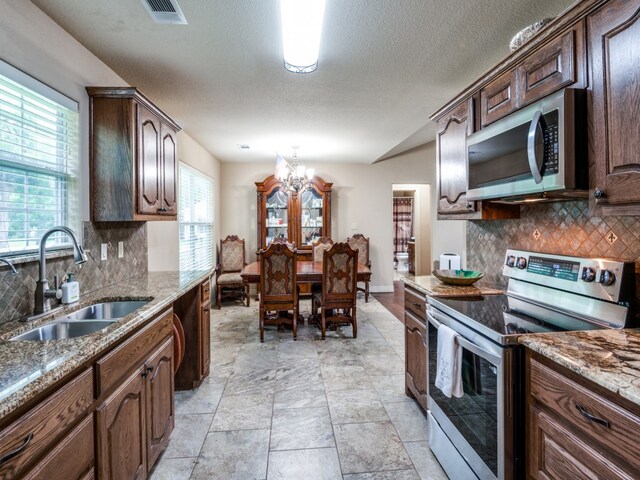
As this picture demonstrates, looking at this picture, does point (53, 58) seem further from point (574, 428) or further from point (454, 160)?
point (574, 428)

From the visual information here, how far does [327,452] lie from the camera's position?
194cm

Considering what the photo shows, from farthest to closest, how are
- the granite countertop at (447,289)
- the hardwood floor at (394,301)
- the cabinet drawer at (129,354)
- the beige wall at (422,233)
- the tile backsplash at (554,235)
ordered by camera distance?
the beige wall at (422,233)
the hardwood floor at (394,301)
the granite countertop at (447,289)
the tile backsplash at (554,235)
the cabinet drawer at (129,354)

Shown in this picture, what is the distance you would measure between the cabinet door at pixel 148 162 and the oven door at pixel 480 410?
6.63ft

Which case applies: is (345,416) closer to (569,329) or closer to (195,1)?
(569,329)

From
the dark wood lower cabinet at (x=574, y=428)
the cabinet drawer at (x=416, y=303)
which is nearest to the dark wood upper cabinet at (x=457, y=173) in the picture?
the cabinet drawer at (x=416, y=303)

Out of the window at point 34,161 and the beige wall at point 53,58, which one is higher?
the beige wall at point 53,58

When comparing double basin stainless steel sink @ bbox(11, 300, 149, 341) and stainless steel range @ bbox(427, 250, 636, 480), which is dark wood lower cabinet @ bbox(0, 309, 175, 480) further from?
stainless steel range @ bbox(427, 250, 636, 480)

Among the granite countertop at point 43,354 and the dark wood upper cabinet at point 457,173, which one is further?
the dark wood upper cabinet at point 457,173

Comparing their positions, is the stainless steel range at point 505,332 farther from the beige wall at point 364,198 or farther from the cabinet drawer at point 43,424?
the beige wall at point 364,198

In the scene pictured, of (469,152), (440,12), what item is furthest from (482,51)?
(469,152)

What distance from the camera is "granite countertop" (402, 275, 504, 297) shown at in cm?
202

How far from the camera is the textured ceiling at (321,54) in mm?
1769

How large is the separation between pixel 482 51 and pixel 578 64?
1.03m

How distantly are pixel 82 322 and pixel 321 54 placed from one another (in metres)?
2.08
